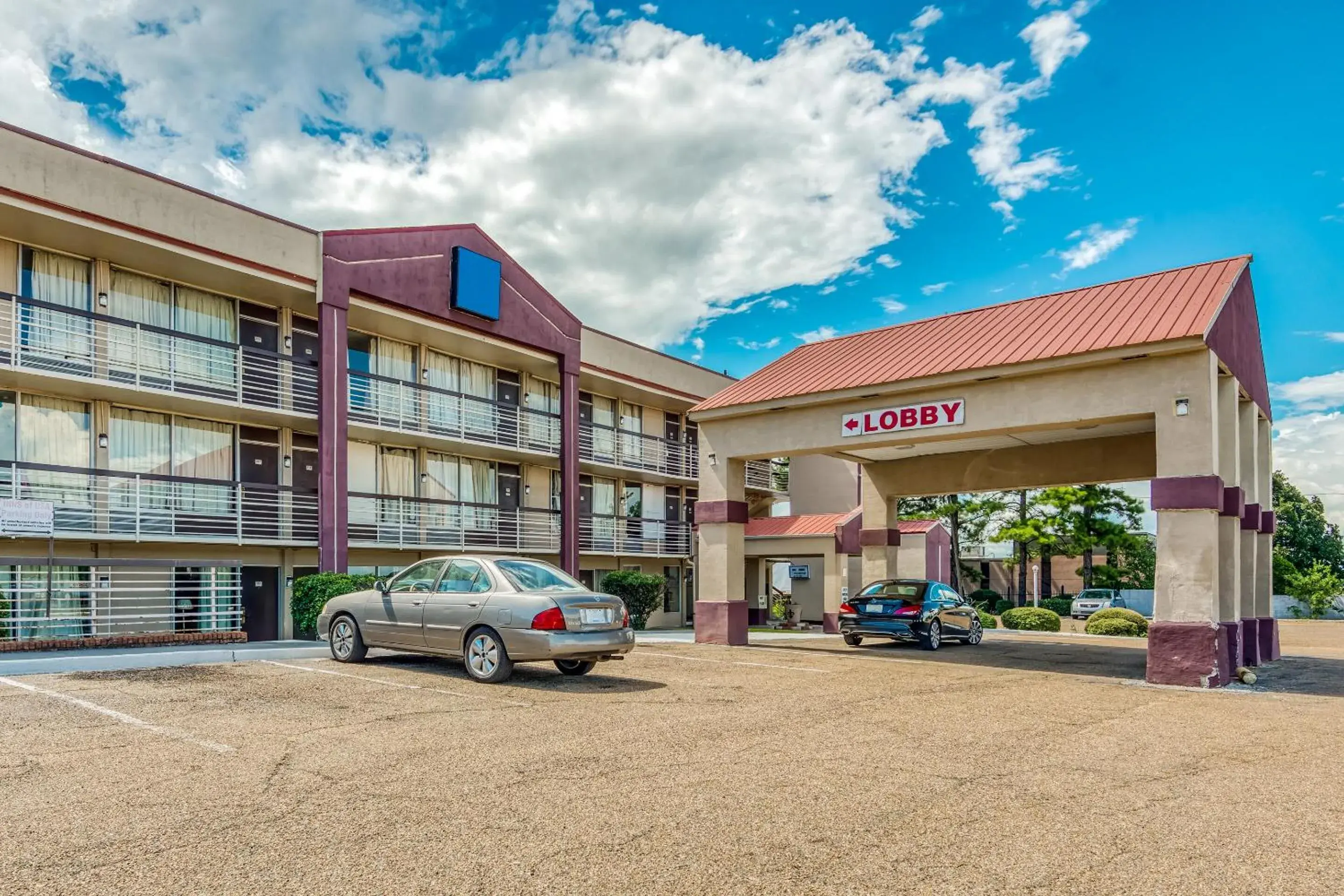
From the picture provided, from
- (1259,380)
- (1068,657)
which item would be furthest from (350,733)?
(1259,380)

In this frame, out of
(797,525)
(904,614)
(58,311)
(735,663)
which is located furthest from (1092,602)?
(58,311)

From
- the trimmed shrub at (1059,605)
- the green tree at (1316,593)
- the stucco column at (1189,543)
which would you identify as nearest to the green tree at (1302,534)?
the green tree at (1316,593)

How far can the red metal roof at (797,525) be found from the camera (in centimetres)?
3047

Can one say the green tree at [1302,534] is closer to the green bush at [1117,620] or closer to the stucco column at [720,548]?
the green bush at [1117,620]

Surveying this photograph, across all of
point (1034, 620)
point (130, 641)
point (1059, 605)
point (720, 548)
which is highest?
point (720, 548)

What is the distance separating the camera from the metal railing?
17422 mm

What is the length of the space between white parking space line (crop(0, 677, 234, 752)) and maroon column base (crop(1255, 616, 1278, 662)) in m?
18.1

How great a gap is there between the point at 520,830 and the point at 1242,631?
15985 millimetres

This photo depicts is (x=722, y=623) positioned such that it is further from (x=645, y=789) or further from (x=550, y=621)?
(x=645, y=789)

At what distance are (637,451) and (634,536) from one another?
292 cm

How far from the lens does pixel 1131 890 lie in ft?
15.0

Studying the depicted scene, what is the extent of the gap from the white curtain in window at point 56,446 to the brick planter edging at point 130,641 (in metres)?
3.86

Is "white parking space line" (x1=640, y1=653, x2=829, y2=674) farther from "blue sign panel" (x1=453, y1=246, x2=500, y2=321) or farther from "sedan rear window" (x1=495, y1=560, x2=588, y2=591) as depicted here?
"blue sign panel" (x1=453, y1=246, x2=500, y2=321)

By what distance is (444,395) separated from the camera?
26250 millimetres
